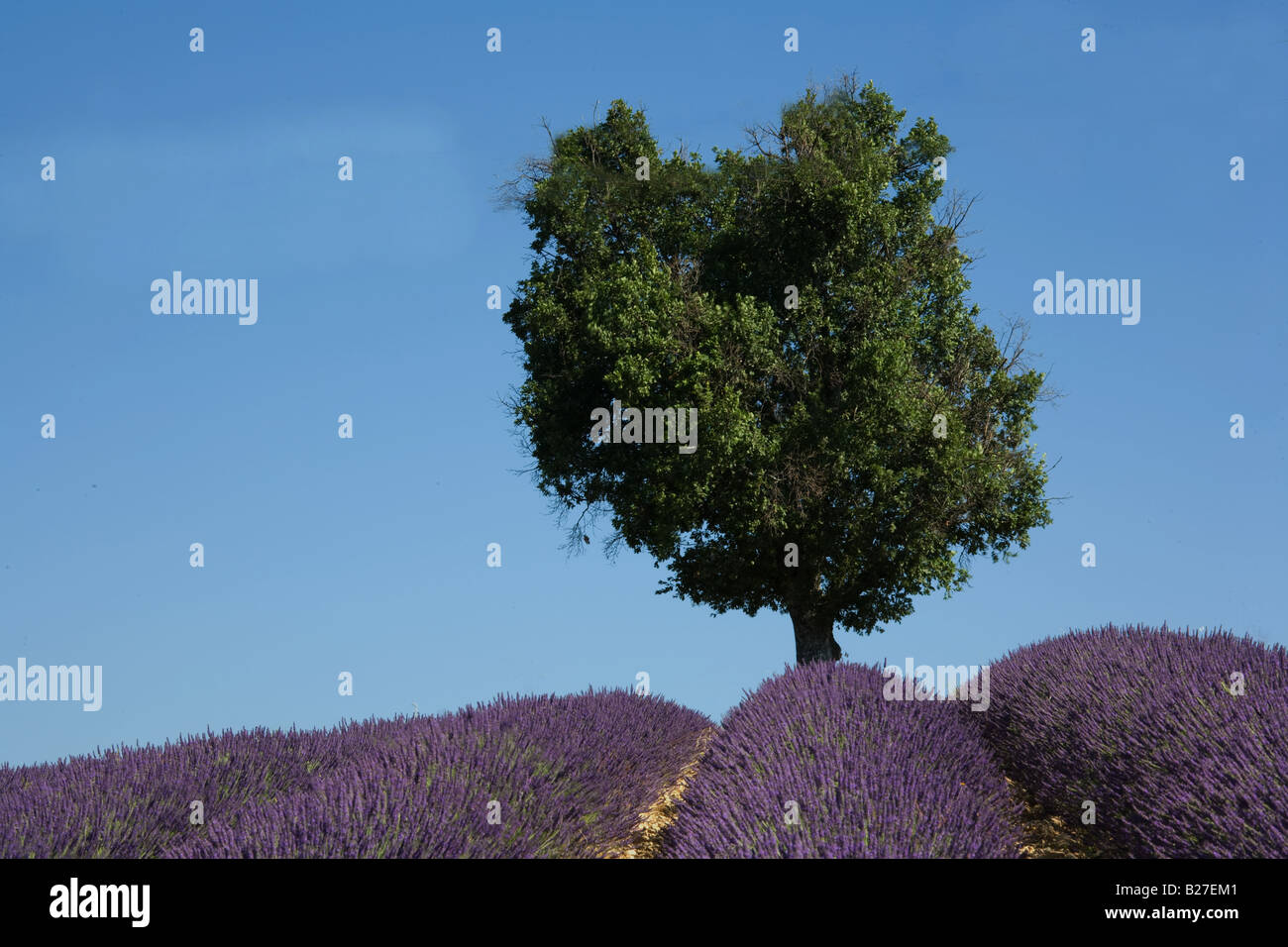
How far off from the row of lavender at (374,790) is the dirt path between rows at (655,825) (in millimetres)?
117

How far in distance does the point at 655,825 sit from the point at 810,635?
25.8 ft

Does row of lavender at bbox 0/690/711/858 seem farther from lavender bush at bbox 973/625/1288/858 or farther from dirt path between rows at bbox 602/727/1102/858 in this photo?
lavender bush at bbox 973/625/1288/858

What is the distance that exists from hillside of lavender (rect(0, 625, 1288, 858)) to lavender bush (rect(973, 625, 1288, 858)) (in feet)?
0.06

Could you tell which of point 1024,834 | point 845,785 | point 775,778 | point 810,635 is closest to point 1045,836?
point 1024,834

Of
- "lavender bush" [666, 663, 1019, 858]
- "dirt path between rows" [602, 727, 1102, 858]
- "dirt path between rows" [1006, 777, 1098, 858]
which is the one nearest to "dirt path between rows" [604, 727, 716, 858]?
"dirt path between rows" [602, 727, 1102, 858]

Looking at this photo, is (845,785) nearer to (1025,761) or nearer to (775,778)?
(775,778)

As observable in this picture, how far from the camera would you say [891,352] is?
43.6ft

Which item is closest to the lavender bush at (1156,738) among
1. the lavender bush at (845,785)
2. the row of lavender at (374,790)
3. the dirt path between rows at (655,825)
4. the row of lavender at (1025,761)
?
the row of lavender at (1025,761)

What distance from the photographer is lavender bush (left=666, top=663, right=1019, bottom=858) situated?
5285mm

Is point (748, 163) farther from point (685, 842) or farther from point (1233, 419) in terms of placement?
point (685, 842)

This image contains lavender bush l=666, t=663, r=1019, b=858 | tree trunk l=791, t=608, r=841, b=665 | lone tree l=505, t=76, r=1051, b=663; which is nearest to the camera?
lavender bush l=666, t=663, r=1019, b=858

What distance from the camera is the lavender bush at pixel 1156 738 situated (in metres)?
5.55

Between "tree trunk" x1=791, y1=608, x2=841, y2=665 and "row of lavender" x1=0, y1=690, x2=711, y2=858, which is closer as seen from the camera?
"row of lavender" x1=0, y1=690, x2=711, y2=858
